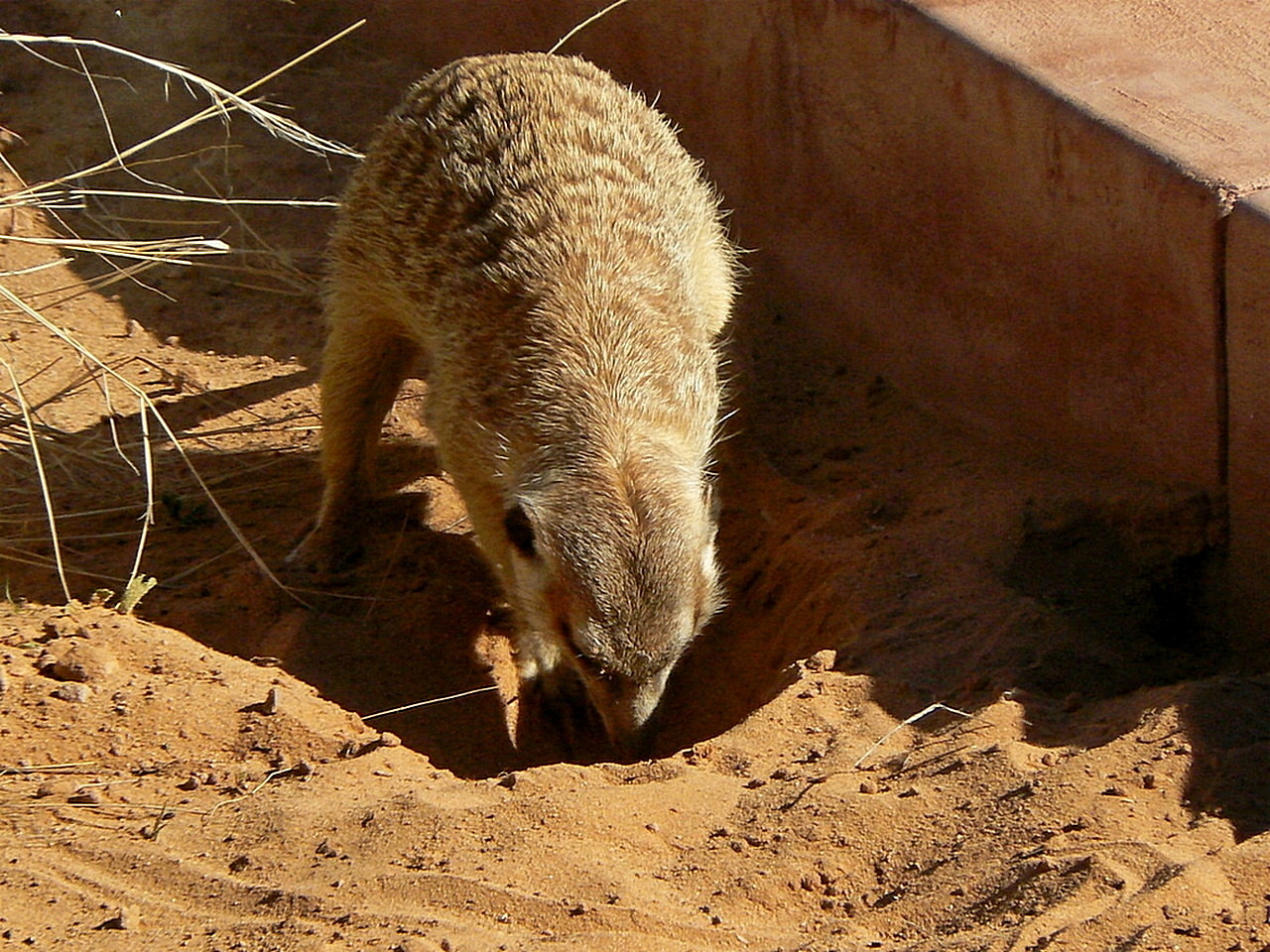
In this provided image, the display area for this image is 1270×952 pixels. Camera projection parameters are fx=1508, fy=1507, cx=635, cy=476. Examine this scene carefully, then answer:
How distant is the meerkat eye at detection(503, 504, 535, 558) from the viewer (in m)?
4.39

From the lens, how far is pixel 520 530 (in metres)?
4.43

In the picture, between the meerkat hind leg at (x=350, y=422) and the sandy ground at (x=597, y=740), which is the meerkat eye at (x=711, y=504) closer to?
the sandy ground at (x=597, y=740)

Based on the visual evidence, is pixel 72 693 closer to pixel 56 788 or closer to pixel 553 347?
pixel 56 788

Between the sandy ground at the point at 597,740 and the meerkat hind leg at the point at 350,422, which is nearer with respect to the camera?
the sandy ground at the point at 597,740

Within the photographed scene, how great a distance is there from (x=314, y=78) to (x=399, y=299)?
3372 mm

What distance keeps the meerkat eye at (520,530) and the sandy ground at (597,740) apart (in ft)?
2.20

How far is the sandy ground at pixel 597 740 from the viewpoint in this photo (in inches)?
128

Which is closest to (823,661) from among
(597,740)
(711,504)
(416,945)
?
(711,504)

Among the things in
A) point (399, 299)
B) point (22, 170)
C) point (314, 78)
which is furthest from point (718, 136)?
point (22, 170)

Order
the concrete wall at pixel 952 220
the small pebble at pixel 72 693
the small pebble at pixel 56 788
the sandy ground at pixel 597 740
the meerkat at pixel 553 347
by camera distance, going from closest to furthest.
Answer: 1. the sandy ground at pixel 597 740
2. the small pebble at pixel 56 788
3. the small pebble at pixel 72 693
4. the meerkat at pixel 553 347
5. the concrete wall at pixel 952 220

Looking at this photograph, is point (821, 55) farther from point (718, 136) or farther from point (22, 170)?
point (22, 170)

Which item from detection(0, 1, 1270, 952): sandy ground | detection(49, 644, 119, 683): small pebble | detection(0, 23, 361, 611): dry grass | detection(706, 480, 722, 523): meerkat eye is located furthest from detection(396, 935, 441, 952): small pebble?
detection(706, 480, 722, 523): meerkat eye

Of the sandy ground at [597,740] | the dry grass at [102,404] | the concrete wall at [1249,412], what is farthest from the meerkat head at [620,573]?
the concrete wall at [1249,412]

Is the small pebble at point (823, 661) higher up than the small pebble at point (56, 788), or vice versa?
the small pebble at point (823, 661)
